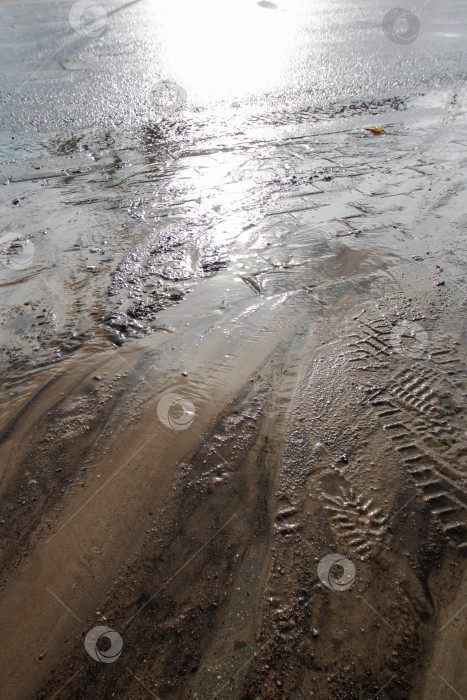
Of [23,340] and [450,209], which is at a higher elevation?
[450,209]

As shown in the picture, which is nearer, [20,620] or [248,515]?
[20,620]

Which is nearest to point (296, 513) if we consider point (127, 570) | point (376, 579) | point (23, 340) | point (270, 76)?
point (376, 579)

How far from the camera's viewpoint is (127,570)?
79.9 inches

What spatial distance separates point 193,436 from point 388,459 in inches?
46.1

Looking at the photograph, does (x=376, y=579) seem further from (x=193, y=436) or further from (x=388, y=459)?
(x=193, y=436)
